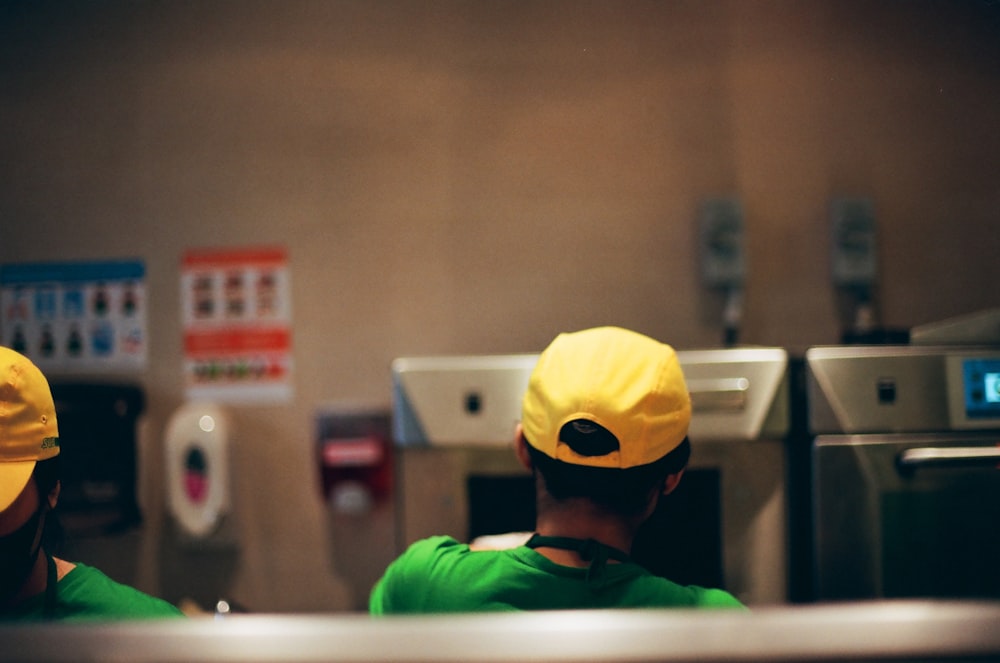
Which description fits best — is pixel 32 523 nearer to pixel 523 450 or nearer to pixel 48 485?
pixel 48 485

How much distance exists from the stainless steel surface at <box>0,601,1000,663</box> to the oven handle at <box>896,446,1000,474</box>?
1.10m

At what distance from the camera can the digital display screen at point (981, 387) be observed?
1.47m

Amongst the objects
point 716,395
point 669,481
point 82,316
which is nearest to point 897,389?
point 716,395

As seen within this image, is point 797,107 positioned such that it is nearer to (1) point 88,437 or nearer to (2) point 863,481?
(2) point 863,481

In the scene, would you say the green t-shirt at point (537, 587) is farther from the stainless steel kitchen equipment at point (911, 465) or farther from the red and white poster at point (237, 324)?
the red and white poster at point (237, 324)

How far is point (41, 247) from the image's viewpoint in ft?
6.73

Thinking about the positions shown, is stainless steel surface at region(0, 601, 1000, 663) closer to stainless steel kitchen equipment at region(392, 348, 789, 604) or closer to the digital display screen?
stainless steel kitchen equipment at region(392, 348, 789, 604)

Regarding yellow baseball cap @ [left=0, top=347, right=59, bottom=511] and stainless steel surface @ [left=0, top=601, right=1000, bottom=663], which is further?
yellow baseball cap @ [left=0, top=347, right=59, bottom=511]

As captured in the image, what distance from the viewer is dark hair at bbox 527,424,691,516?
0.99 m

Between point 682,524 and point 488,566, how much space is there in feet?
2.26

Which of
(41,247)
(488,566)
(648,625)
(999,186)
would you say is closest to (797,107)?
(999,186)

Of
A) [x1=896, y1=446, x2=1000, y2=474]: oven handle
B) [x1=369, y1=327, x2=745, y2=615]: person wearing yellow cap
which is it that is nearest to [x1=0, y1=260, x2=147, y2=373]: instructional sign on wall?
[x1=369, y1=327, x2=745, y2=615]: person wearing yellow cap

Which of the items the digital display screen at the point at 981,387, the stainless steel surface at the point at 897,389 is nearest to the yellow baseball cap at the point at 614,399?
the stainless steel surface at the point at 897,389

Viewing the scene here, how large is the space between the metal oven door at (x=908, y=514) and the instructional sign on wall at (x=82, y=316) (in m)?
1.79
